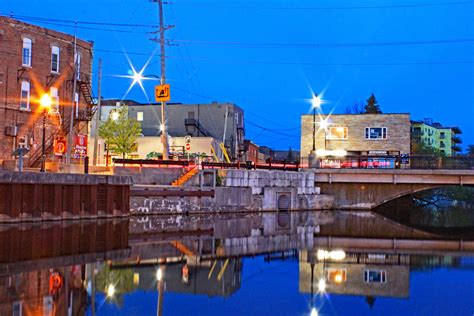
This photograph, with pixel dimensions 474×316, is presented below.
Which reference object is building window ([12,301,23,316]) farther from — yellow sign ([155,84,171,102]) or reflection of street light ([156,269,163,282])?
yellow sign ([155,84,171,102])

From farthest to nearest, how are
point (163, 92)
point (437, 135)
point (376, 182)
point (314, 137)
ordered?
point (437, 135) → point (314, 137) → point (376, 182) → point (163, 92)

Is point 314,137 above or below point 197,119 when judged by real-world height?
below

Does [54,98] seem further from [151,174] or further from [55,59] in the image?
[151,174]

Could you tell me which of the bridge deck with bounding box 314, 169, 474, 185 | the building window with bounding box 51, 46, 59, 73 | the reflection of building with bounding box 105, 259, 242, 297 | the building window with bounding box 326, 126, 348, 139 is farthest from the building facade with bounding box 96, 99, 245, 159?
the reflection of building with bounding box 105, 259, 242, 297

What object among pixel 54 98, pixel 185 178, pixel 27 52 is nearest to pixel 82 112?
pixel 54 98

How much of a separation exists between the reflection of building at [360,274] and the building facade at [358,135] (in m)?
39.2

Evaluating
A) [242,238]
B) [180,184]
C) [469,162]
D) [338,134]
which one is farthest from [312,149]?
[242,238]

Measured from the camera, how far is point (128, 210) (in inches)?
1389

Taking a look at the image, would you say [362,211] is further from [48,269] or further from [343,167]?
[48,269]

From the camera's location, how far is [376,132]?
59.7 meters

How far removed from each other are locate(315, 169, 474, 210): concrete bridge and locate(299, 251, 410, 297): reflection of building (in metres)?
29.9

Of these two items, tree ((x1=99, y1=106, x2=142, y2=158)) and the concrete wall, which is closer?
the concrete wall

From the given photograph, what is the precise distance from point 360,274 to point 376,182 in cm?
3566

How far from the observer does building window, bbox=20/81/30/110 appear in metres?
43.6
